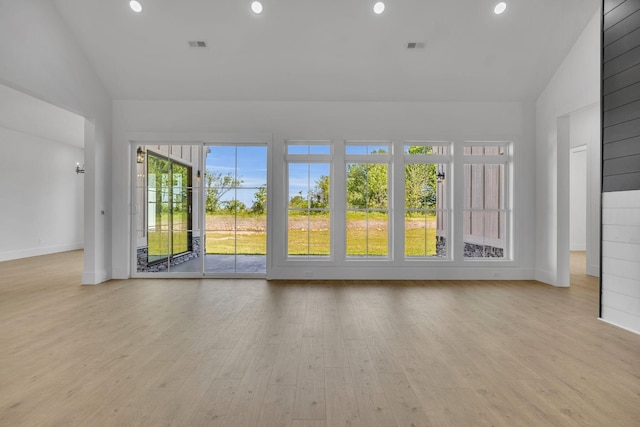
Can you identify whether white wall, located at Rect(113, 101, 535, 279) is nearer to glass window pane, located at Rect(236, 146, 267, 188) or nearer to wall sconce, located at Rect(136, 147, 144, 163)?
wall sconce, located at Rect(136, 147, 144, 163)

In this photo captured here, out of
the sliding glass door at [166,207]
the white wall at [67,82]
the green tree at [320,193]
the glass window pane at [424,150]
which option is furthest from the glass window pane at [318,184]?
the white wall at [67,82]

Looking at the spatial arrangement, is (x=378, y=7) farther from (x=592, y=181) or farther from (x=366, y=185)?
(x=592, y=181)

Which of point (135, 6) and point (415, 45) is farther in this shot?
point (415, 45)

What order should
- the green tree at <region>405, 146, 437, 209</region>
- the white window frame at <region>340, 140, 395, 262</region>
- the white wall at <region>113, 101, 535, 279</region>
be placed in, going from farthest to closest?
the green tree at <region>405, 146, 437, 209</region> → the white window frame at <region>340, 140, 395, 262</region> → the white wall at <region>113, 101, 535, 279</region>

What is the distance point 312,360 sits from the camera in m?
2.72

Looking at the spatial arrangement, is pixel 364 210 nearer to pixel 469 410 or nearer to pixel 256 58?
pixel 256 58

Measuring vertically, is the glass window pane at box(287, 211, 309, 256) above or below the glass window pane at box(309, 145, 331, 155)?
below

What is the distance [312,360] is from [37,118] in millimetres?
8084

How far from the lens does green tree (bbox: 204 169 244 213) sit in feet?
19.8

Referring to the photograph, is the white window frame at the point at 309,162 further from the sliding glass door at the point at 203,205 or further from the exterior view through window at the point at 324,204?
the sliding glass door at the point at 203,205

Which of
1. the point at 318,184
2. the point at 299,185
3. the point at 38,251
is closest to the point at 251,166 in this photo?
the point at 299,185

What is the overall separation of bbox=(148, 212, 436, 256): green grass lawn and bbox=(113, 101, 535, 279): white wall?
315 millimetres

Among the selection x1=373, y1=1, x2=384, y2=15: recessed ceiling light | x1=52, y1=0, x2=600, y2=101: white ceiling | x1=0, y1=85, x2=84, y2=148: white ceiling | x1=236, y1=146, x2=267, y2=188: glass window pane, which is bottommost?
x1=236, y1=146, x2=267, y2=188: glass window pane

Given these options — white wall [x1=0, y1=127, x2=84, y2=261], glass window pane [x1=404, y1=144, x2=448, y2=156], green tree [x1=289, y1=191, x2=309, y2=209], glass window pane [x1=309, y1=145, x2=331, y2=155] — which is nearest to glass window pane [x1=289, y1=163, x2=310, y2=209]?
green tree [x1=289, y1=191, x2=309, y2=209]
